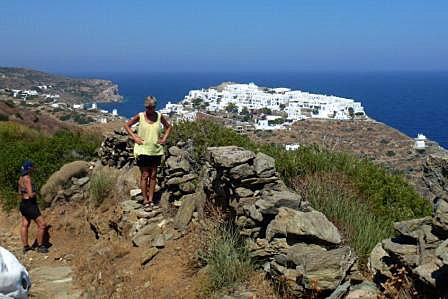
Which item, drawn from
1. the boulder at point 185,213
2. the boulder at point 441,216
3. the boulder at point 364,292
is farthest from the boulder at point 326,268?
the boulder at point 185,213

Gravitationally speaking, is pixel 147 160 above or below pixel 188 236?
above

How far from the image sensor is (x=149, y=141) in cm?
838

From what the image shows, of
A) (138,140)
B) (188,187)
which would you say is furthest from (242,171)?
(138,140)

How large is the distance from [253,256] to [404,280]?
1848 mm

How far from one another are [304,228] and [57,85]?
131m

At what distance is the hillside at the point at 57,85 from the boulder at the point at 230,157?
324 feet

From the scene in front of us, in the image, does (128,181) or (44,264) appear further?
(128,181)

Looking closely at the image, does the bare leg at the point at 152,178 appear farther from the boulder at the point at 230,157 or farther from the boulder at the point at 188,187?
the boulder at the point at 230,157

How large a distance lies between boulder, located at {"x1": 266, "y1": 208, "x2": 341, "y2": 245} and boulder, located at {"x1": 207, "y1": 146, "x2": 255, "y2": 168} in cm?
113

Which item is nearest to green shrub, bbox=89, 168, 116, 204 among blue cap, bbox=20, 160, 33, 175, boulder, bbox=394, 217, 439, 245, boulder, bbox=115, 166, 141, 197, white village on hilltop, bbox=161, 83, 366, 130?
boulder, bbox=115, 166, 141, 197

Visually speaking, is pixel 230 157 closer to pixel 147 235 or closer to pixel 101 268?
pixel 147 235

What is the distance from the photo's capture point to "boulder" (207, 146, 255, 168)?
21.1 ft

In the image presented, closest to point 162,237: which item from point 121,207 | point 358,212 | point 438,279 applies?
point 121,207

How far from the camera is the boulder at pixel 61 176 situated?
1129cm
